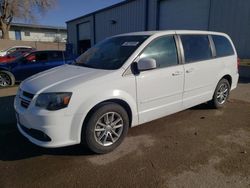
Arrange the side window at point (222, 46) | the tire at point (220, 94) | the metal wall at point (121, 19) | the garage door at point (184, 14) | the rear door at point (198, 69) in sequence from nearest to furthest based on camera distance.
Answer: the rear door at point (198, 69) → the side window at point (222, 46) → the tire at point (220, 94) → the garage door at point (184, 14) → the metal wall at point (121, 19)

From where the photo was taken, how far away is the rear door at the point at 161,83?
3426 mm

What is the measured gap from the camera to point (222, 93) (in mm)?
5109

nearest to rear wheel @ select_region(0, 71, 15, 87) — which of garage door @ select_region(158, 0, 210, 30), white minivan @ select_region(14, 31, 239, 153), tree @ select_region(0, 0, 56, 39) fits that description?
white minivan @ select_region(14, 31, 239, 153)

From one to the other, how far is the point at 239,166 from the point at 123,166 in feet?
5.03

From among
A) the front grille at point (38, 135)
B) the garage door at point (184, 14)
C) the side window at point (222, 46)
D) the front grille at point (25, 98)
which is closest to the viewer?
the front grille at point (38, 135)

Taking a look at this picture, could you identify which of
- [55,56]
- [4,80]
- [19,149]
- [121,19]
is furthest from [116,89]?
[121,19]

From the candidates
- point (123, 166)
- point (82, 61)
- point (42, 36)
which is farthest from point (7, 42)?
point (123, 166)

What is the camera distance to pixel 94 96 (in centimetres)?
290

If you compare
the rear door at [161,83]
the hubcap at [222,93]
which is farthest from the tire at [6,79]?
the hubcap at [222,93]

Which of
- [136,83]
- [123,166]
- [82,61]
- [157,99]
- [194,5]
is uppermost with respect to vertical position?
[194,5]

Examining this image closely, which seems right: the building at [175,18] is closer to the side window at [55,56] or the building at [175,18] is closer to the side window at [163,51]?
the side window at [55,56]

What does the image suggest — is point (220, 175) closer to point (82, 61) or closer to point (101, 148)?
point (101, 148)

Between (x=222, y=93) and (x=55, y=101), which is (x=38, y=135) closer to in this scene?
(x=55, y=101)

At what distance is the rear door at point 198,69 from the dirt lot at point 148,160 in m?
0.59
